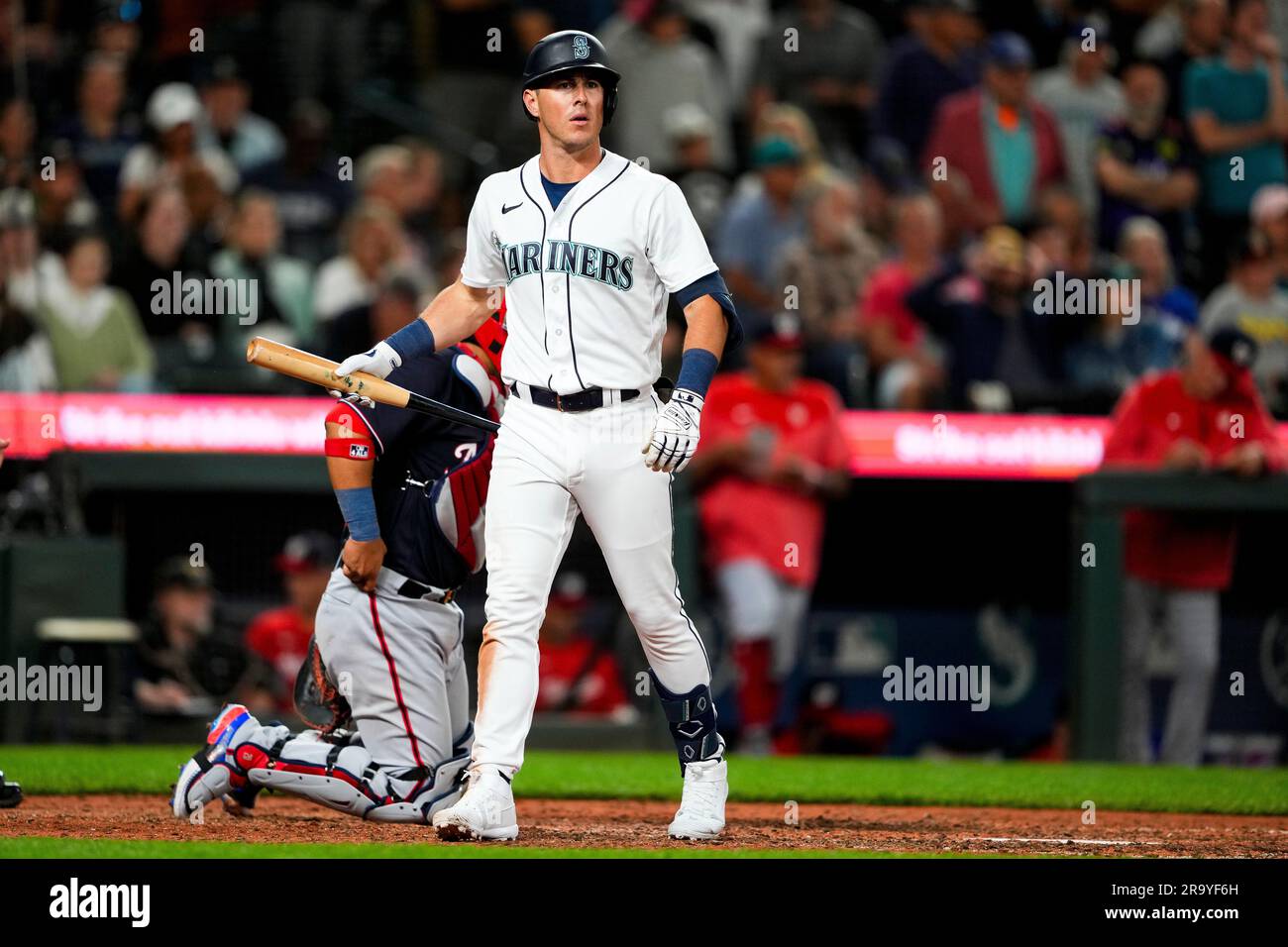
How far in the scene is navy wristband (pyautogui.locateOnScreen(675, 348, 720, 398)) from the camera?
4.66m

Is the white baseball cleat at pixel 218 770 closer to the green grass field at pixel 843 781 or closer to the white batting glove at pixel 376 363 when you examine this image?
the white batting glove at pixel 376 363

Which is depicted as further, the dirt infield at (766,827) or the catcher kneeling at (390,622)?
the catcher kneeling at (390,622)

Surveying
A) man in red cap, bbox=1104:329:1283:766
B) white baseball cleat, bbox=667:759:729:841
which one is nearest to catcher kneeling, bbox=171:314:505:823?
white baseball cleat, bbox=667:759:729:841

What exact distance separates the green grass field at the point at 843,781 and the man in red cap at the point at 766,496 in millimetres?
608

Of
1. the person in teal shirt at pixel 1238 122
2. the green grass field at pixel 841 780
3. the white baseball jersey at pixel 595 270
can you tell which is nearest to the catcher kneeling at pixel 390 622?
the white baseball jersey at pixel 595 270

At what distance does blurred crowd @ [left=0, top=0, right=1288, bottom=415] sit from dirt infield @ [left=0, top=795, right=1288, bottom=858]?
127 inches

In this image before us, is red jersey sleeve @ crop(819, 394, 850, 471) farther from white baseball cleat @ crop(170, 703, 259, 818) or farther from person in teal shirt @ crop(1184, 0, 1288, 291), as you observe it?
white baseball cleat @ crop(170, 703, 259, 818)

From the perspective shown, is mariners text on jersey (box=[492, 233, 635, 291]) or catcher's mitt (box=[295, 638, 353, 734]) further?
catcher's mitt (box=[295, 638, 353, 734])

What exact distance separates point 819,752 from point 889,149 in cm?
379

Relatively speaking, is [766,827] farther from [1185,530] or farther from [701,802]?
[1185,530]

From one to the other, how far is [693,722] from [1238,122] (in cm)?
758

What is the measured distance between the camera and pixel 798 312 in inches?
377

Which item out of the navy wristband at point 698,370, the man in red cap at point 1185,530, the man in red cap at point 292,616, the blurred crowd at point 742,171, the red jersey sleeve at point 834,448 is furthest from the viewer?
the blurred crowd at point 742,171

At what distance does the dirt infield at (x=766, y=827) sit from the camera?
4.97 meters
